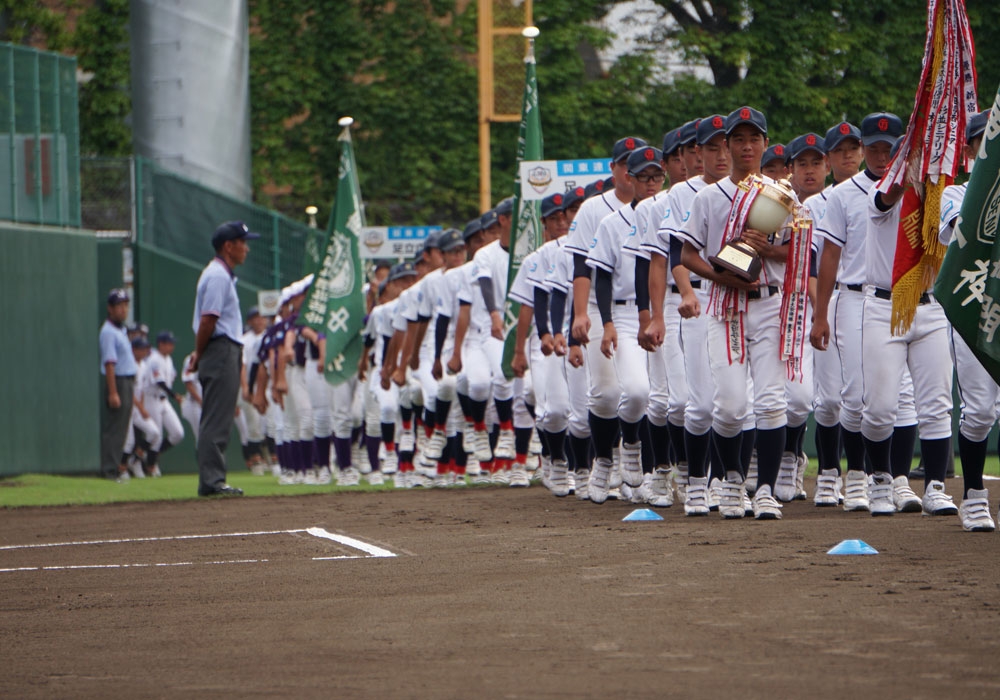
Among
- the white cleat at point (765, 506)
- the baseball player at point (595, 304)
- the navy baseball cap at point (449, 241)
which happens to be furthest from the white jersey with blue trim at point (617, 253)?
the navy baseball cap at point (449, 241)

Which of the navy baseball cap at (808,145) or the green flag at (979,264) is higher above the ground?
the navy baseball cap at (808,145)

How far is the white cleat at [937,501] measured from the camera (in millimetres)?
9391

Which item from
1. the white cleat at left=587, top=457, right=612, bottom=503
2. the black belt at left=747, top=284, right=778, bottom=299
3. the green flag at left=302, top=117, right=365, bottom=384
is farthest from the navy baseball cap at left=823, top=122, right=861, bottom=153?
the green flag at left=302, top=117, right=365, bottom=384

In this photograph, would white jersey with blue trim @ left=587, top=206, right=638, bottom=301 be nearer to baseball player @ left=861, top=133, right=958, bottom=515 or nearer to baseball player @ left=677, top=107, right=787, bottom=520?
baseball player @ left=677, top=107, right=787, bottom=520

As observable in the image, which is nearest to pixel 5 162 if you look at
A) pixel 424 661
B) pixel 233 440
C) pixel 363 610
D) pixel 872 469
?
pixel 233 440

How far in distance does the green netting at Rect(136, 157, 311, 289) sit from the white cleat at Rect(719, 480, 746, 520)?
61.4ft

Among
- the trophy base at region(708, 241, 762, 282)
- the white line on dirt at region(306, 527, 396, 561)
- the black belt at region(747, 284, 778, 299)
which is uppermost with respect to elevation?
the trophy base at region(708, 241, 762, 282)

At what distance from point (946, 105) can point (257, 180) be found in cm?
2840

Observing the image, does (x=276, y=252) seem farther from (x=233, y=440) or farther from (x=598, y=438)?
(x=598, y=438)

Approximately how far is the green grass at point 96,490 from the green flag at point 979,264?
8608 mm

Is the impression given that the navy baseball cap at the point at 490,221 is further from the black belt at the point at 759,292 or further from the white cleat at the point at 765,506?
the white cleat at the point at 765,506

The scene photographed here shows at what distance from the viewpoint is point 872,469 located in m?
9.82

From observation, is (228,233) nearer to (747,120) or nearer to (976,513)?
(747,120)

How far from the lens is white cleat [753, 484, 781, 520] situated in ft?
31.4
